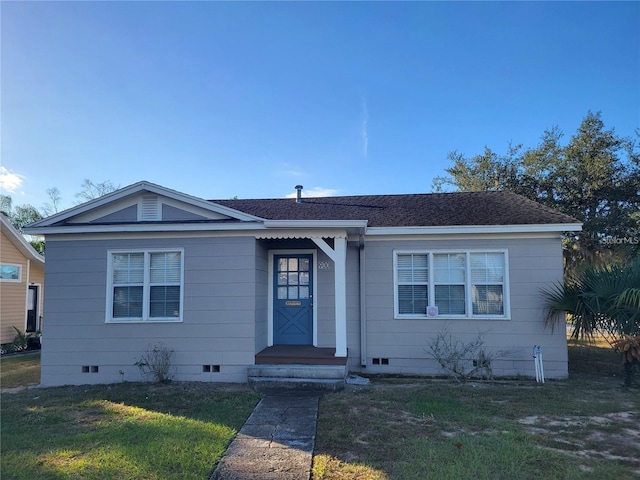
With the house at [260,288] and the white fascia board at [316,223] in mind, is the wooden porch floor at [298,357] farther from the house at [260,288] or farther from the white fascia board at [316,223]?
the white fascia board at [316,223]

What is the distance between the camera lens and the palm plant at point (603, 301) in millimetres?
6668

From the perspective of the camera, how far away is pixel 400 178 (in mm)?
18000

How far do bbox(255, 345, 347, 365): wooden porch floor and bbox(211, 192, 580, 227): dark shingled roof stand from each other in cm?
274

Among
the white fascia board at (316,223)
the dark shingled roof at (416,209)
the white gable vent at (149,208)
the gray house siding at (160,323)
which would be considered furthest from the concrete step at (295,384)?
the white gable vent at (149,208)

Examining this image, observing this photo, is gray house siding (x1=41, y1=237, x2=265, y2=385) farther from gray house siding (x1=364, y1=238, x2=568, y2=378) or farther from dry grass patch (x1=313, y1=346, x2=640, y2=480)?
gray house siding (x1=364, y1=238, x2=568, y2=378)

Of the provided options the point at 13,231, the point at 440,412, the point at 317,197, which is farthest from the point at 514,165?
the point at 13,231

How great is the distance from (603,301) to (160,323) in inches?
323

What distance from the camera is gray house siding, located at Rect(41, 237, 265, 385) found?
296 inches

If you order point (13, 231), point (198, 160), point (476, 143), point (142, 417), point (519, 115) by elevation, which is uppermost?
point (476, 143)

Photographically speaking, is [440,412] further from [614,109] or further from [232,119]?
[614,109]

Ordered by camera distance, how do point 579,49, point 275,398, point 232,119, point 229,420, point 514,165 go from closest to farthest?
point 229,420, point 275,398, point 579,49, point 232,119, point 514,165

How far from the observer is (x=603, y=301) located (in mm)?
6969

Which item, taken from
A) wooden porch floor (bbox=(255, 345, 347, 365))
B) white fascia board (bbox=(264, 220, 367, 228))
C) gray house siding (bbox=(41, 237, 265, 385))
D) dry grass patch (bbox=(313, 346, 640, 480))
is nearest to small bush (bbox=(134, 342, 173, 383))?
gray house siding (bbox=(41, 237, 265, 385))

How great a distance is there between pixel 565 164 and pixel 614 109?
2730 millimetres
